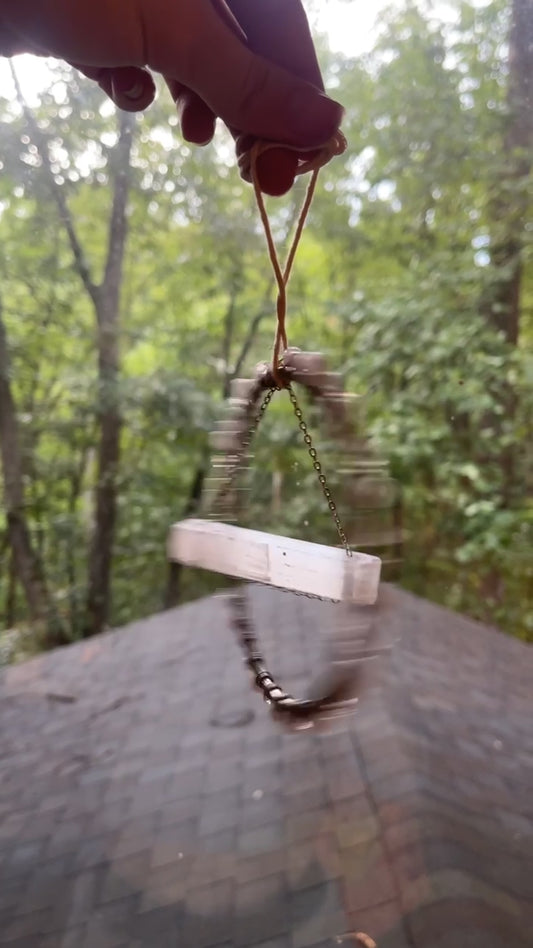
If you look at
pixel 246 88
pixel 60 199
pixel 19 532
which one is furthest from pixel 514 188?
pixel 19 532

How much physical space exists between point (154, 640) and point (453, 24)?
8.14 ft

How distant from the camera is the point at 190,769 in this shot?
1566mm

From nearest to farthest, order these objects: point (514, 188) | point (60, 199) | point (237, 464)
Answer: point (237, 464) < point (514, 188) < point (60, 199)

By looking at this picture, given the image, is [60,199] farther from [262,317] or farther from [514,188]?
[514,188]

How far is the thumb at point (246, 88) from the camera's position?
609 mm

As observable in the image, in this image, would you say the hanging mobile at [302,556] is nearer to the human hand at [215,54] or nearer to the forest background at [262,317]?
the human hand at [215,54]

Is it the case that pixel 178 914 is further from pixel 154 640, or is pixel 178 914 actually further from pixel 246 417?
pixel 154 640

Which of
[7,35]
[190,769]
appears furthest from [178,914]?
[7,35]

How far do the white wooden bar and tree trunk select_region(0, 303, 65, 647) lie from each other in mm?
2918

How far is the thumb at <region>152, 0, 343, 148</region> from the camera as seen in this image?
61 cm

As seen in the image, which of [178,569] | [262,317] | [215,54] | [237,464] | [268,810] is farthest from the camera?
[178,569]

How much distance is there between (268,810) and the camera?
136 centimetres

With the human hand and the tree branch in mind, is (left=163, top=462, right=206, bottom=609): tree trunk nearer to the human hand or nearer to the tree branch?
the tree branch

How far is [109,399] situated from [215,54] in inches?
119
